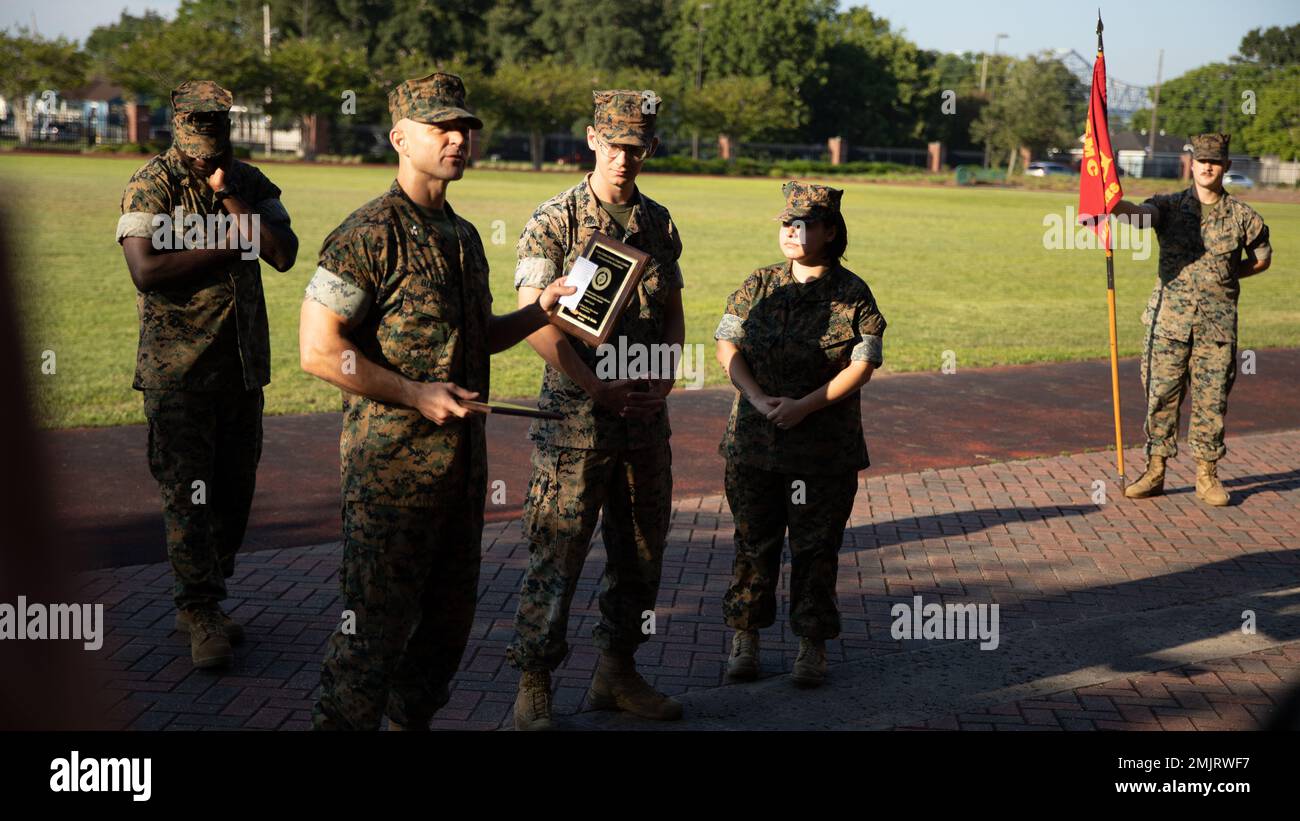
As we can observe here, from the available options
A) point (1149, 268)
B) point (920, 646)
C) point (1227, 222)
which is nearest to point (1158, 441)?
point (1227, 222)

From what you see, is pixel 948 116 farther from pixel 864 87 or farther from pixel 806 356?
pixel 806 356

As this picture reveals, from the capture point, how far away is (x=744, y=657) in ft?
16.9

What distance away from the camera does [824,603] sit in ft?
16.7

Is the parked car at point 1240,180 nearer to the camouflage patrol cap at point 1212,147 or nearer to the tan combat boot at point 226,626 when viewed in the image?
the camouflage patrol cap at point 1212,147

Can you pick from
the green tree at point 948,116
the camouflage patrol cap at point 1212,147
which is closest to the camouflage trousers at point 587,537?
the camouflage patrol cap at point 1212,147

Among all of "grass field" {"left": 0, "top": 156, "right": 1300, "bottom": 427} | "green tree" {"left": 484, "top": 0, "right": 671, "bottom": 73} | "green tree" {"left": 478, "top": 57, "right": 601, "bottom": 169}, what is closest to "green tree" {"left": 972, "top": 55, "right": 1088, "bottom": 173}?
"green tree" {"left": 484, "top": 0, "right": 671, "bottom": 73}

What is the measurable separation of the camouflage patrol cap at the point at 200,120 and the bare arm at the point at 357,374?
1.81 metres

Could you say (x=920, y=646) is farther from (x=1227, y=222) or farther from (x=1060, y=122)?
(x=1060, y=122)

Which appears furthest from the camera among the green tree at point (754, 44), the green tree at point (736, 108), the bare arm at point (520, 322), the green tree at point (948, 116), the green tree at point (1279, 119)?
the green tree at point (948, 116)

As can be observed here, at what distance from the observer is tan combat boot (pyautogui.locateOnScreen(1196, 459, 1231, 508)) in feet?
27.0

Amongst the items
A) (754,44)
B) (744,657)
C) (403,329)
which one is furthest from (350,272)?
(754,44)

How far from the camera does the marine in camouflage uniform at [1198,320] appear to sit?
26.9 ft

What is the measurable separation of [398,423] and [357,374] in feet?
0.74

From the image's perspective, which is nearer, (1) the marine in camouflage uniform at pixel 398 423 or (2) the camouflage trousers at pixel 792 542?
(1) the marine in camouflage uniform at pixel 398 423
